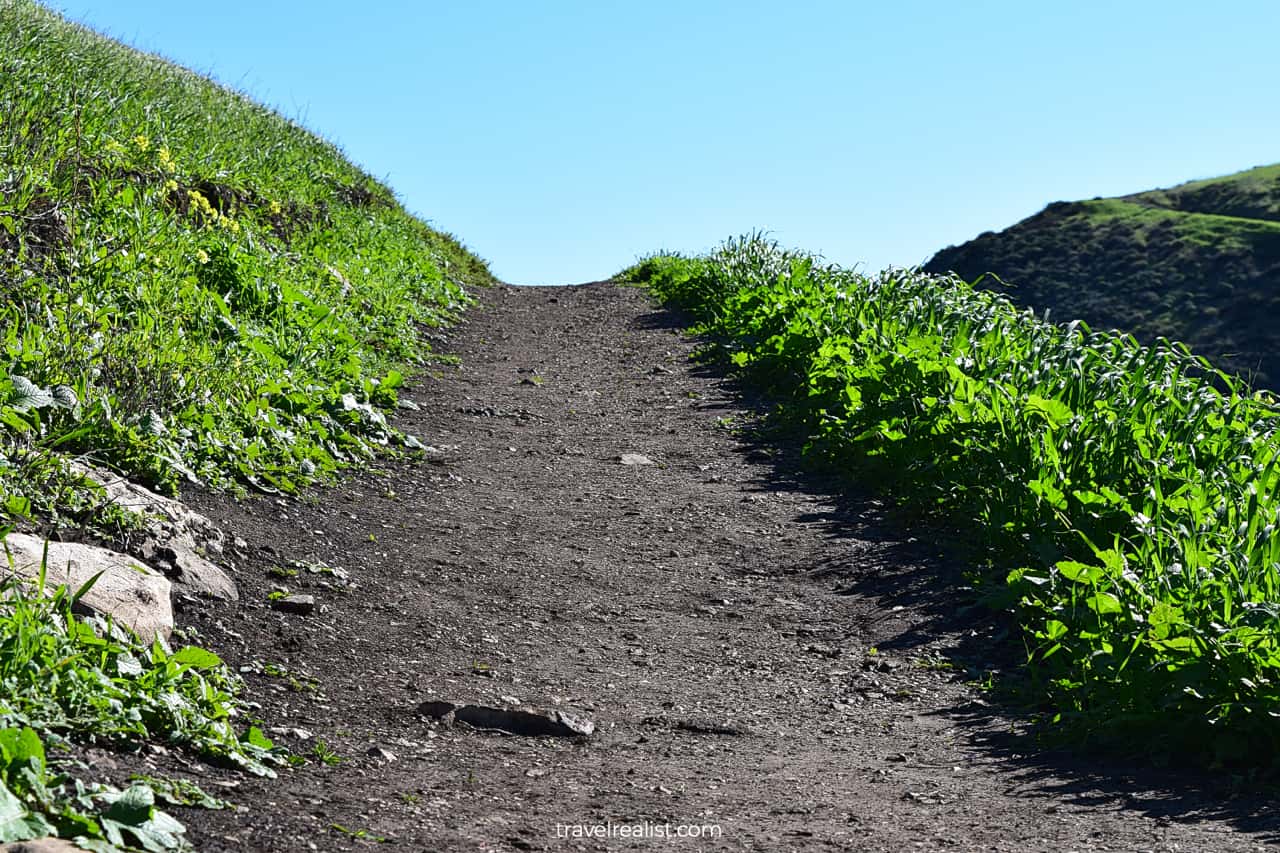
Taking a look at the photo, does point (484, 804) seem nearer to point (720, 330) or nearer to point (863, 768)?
point (863, 768)

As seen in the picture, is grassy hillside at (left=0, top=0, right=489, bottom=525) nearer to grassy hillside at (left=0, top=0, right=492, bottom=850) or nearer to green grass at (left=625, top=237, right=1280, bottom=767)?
grassy hillside at (left=0, top=0, right=492, bottom=850)

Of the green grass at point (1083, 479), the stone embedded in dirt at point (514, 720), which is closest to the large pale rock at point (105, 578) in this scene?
the stone embedded in dirt at point (514, 720)

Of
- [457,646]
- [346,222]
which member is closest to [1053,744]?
[457,646]

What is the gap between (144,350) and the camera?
561cm

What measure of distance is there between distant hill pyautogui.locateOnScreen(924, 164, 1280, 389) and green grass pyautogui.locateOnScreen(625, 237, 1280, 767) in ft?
118

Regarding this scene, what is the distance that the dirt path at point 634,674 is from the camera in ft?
9.95

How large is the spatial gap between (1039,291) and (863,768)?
171ft

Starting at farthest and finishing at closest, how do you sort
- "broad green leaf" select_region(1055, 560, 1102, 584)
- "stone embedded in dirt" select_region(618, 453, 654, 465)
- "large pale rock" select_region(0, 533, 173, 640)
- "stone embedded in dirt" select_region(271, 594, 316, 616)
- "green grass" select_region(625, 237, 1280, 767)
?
"stone embedded in dirt" select_region(618, 453, 654, 465) → "stone embedded in dirt" select_region(271, 594, 316, 616) → "broad green leaf" select_region(1055, 560, 1102, 584) → "green grass" select_region(625, 237, 1280, 767) → "large pale rock" select_region(0, 533, 173, 640)

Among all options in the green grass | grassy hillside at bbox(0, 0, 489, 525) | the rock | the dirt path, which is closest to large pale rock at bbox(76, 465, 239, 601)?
the dirt path

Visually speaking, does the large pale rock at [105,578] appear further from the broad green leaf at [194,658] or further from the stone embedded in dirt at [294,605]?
the stone embedded in dirt at [294,605]

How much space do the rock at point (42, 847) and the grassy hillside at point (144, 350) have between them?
0.04 m

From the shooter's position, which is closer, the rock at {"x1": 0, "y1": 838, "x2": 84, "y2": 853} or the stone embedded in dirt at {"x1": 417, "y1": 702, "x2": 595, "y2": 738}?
the rock at {"x1": 0, "y1": 838, "x2": 84, "y2": 853}

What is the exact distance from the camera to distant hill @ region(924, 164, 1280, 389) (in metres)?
45.9

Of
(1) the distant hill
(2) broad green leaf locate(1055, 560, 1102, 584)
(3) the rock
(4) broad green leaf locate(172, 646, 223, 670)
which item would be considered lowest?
(3) the rock
